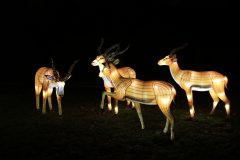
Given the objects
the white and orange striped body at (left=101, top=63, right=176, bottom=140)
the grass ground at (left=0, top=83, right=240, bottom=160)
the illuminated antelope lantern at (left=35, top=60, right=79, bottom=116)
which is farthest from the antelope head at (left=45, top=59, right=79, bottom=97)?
the white and orange striped body at (left=101, top=63, right=176, bottom=140)

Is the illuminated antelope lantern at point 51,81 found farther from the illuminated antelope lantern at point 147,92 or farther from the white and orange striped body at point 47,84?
the illuminated antelope lantern at point 147,92

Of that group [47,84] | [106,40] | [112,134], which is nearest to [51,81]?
[47,84]

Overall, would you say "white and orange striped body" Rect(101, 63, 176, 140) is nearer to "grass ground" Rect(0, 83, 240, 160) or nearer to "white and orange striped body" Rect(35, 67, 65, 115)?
"grass ground" Rect(0, 83, 240, 160)

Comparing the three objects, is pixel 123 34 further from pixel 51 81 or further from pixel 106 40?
pixel 51 81

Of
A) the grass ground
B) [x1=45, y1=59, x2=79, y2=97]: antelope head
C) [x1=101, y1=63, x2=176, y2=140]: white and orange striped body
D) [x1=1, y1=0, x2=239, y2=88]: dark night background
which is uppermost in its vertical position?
[x1=1, y1=0, x2=239, y2=88]: dark night background

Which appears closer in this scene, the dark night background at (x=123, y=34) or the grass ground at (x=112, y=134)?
the grass ground at (x=112, y=134)

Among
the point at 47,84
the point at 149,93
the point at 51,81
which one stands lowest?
the point at 149,93

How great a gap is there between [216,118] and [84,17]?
30465 mm

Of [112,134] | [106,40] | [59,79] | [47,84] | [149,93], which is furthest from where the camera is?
[106,40]

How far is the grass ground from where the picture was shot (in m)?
8.12

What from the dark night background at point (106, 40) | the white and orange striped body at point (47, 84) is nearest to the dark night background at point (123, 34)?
the dark night background at point (106, 40)

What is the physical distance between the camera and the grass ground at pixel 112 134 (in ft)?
26.7

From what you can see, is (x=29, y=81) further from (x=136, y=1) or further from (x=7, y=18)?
(x=136, y=1)

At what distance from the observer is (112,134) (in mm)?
9680
